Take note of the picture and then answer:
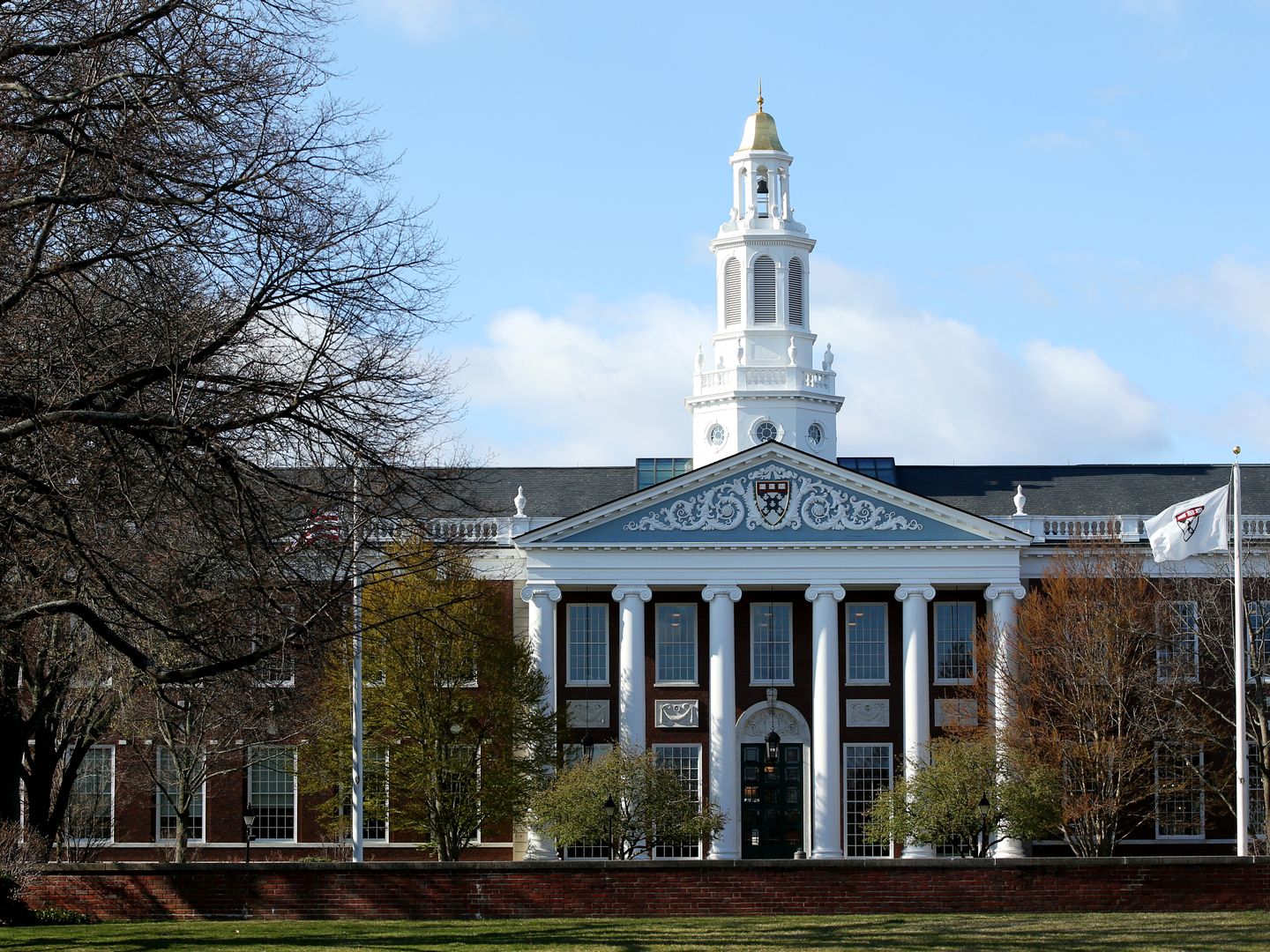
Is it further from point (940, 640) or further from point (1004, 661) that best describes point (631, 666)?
point (1004, 661)

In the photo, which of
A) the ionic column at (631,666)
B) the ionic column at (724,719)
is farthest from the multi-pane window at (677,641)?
the ionic column at (724,719)

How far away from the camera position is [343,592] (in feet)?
77.2

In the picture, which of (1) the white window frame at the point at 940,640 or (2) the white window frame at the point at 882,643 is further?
(2) the white window frame at the point at 882,643

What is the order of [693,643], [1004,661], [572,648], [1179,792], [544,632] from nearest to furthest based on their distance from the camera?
[1179,792] → [1004,661] → [544,632] → [693,643] → [572,648]

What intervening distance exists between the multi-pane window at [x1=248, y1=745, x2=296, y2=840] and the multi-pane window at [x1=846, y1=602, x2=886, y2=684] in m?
16.6

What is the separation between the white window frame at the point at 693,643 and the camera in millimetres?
60156

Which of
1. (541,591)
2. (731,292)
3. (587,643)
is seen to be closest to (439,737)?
(541,591)

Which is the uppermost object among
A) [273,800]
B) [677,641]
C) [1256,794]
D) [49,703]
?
[677,641]

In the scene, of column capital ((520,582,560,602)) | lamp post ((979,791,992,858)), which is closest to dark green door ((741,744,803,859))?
column capital ((520,582,560,602))

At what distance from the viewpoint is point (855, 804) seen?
59.5 meters

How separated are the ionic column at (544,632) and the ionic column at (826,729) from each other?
738 centimetres

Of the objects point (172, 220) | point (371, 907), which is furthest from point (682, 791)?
point (172, 220)

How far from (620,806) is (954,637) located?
13.2m

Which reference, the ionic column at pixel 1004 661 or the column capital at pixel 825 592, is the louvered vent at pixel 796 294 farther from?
the ionic column at pixel 1004 661
